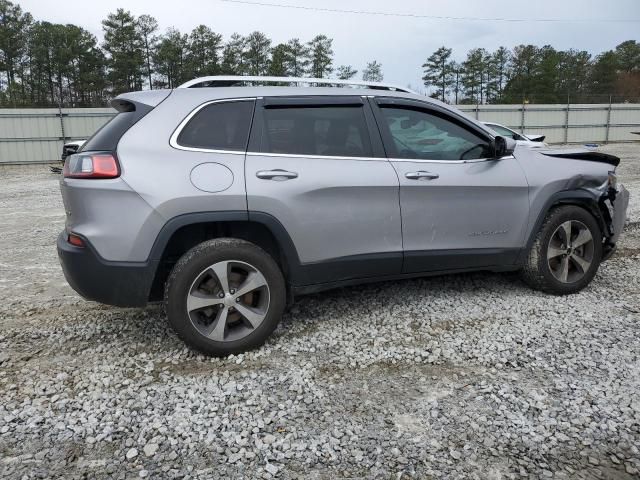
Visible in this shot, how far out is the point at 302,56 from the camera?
53156 millimetres

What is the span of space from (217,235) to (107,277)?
74 cm

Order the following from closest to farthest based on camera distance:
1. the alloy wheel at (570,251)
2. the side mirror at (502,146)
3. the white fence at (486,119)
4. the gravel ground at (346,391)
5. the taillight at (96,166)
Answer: the gravel ground at (346,391), the taillight at (96,166), the side mirror at (502,146), the alloy wheel at (570,251), the white fence at (486,119)

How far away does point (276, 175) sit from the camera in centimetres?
344

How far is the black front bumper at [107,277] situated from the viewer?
3.20 metres

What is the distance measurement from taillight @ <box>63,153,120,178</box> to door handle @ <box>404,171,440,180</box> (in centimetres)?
198

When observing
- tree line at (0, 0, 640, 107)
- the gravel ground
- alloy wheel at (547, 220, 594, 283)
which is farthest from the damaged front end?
tree line at (0, 0, 640, 107)

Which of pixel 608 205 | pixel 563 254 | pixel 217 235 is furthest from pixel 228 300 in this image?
pixel 608 205

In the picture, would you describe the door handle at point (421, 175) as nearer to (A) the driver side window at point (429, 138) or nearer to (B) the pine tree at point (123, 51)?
(A) the driver side window at point (429, 138)

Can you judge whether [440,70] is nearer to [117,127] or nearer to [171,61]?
[171,61]

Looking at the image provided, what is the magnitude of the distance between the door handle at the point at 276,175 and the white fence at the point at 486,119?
62.0 ft

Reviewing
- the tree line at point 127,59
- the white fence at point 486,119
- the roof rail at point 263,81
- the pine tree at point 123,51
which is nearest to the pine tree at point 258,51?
the tree line at point 127,59

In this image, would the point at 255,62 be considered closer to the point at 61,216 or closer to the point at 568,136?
the point at 568,136

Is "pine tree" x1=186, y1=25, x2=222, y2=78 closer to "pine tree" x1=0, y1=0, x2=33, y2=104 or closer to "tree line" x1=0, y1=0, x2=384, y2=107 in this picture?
"tree line" x1=0, y1=0, x2=384, y2=107

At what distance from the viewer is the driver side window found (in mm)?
3932
